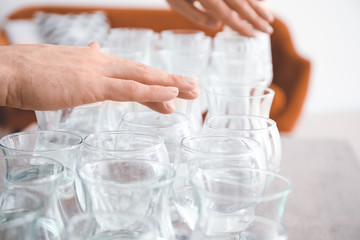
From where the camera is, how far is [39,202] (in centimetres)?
42

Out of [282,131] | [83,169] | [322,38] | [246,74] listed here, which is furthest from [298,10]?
[83,169]

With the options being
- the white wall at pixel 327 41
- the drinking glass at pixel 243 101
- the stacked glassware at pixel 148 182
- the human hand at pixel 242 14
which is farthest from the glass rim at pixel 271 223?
the white wall at pixel 327 41

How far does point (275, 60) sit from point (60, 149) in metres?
2.71

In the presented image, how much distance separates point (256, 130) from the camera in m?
0.59

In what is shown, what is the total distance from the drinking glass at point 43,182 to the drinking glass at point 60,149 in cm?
2

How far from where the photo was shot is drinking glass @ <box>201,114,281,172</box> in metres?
0.59

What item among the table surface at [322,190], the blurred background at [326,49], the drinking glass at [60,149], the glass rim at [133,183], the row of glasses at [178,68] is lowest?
the blurred background at [326,49]

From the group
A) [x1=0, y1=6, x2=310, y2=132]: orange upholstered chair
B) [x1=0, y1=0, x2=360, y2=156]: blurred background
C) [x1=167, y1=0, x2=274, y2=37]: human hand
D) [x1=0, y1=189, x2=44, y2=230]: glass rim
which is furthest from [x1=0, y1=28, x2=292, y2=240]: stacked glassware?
[x1=0, y1=0, x2=360, y2=156]: blurred background

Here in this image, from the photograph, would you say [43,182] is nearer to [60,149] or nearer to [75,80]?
[60,149]

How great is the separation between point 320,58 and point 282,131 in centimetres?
152

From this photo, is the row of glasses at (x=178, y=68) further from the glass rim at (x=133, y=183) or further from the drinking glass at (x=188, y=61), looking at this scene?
the glass rim at (x=133, y=183)

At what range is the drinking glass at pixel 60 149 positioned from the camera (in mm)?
541

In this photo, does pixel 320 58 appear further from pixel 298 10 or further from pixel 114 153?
pixel 114 153

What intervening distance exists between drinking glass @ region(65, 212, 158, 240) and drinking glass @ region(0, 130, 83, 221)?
5.1 inches
